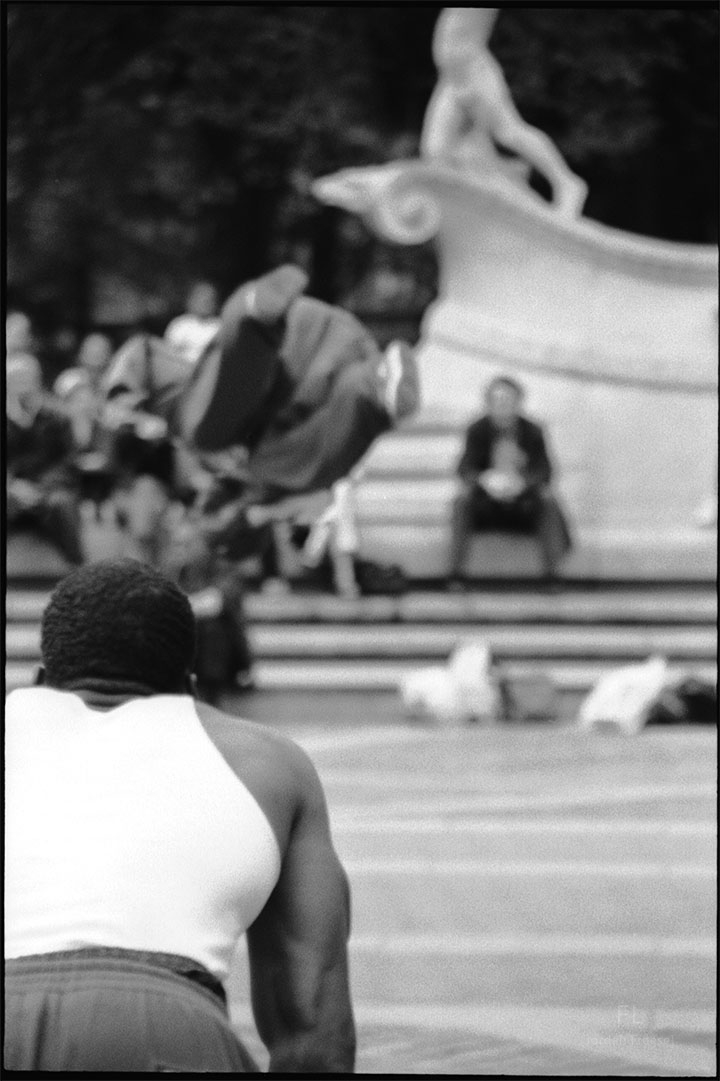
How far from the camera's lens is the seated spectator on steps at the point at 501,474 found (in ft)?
39.5

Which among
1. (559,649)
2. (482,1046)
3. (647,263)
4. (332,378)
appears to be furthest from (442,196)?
(482,1046)

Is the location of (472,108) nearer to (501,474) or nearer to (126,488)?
(501,474)

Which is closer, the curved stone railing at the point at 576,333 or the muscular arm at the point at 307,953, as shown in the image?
the muscular arm at the point at 307,953

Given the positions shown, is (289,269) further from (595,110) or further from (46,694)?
(595,110)

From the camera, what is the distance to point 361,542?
12.8 metres

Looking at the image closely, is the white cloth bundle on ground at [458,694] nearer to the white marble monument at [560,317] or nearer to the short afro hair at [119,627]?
the white marble monument at [560,317]

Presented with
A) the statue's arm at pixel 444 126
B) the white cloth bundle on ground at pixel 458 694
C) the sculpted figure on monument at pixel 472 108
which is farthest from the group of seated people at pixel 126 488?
the sculpted figure on monument at pixel 472 108

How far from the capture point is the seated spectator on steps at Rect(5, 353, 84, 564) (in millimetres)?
11430

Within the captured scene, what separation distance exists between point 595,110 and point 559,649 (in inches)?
207

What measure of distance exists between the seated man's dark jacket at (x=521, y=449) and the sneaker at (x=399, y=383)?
4.73 meters

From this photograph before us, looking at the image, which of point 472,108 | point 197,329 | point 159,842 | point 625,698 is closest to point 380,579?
point 625,698

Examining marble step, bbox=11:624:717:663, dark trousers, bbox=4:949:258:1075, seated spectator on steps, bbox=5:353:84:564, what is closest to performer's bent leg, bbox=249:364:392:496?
marble step, bbox=11:624:717:663

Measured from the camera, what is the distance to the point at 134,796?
8.57ft

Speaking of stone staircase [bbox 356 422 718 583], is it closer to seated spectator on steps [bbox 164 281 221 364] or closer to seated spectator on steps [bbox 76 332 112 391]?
seated spectator on steps [bbox 76 332 112 391]
